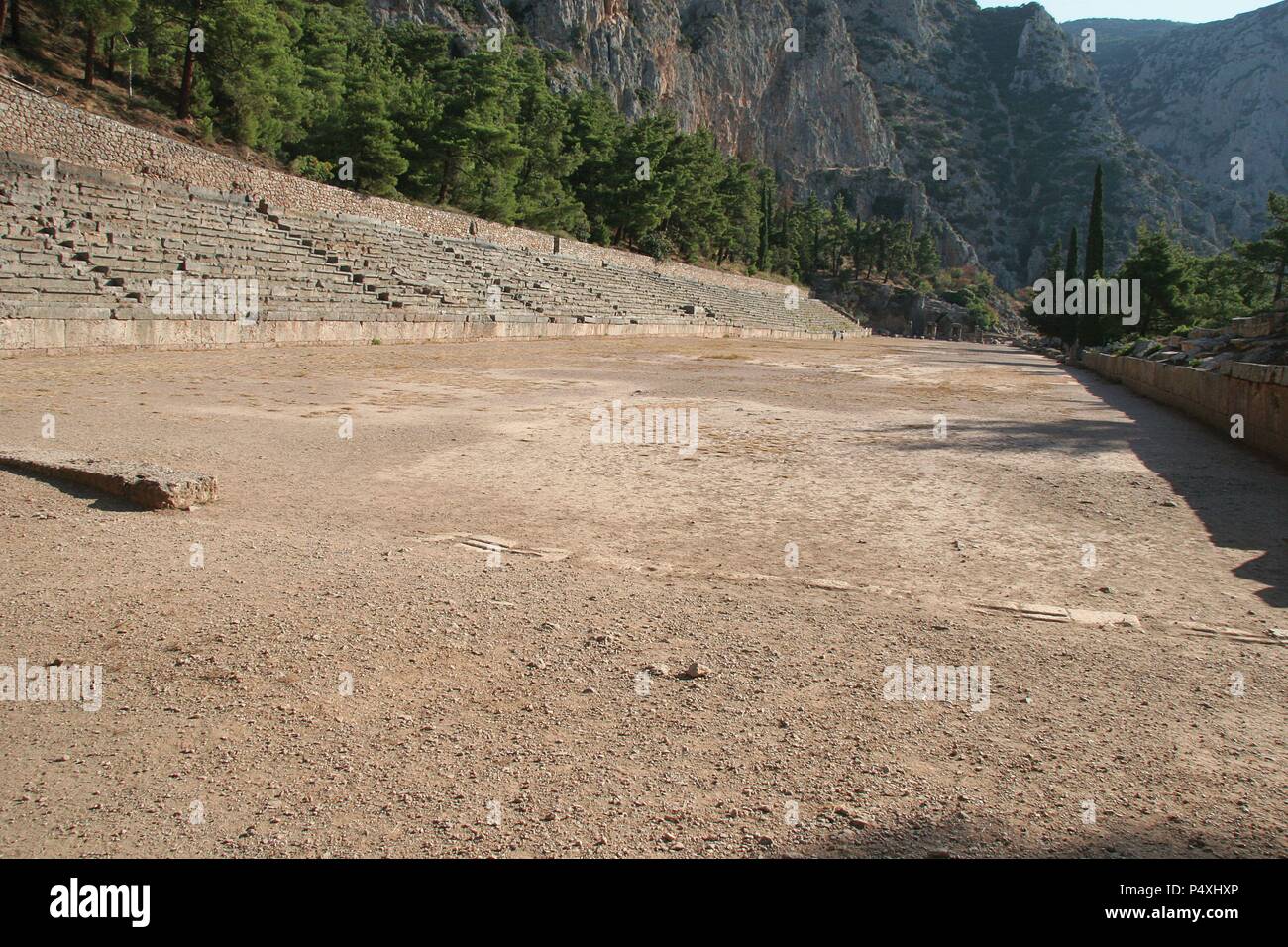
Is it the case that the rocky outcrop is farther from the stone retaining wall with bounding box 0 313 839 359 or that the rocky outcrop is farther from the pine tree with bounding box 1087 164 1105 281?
the stone retaining wall with bounding box 0 313 839 359

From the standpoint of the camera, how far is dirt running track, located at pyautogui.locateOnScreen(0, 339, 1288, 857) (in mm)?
2633

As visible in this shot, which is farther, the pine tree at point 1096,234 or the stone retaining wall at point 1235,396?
the pine tree at point 1096,234

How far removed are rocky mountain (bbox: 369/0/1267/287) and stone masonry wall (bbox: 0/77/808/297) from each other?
6933 cm

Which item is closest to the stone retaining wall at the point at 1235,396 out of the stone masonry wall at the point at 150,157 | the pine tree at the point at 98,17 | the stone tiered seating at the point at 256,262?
the stone tiered seating at the point at 256,262

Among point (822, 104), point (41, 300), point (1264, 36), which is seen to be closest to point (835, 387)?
point (41, 300)

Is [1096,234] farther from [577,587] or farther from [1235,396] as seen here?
[577,587]

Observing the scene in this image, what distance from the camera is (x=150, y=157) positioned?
25141 mm

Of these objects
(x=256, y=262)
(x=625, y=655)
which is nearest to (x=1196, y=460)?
(x=625, y=655)

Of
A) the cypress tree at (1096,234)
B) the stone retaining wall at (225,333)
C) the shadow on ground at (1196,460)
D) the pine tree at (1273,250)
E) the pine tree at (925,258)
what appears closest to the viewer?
the shadow on ground at (1196,460)

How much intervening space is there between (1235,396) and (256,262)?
71.5ft

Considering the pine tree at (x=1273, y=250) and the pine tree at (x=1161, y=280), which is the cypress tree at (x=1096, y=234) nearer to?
the pine tree at (x=1161, y=280)

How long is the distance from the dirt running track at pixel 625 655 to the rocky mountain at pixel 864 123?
97402 mm

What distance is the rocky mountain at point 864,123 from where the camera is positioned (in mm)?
115625

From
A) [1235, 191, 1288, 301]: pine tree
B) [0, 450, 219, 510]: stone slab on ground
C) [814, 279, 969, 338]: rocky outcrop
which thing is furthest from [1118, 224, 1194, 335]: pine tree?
[814, 279, 969, 338]: rocky outcrop
